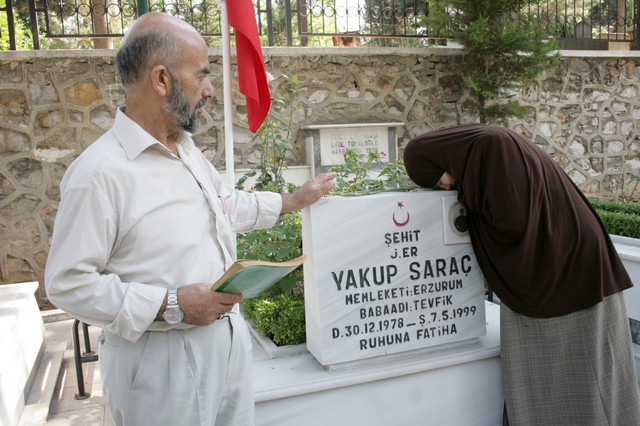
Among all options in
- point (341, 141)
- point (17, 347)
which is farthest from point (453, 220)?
point (341, 141)

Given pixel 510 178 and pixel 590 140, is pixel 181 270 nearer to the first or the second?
pixel 510 178

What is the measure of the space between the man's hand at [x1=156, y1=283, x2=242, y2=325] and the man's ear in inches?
22.0

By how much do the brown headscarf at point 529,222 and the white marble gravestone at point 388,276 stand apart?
190 mm

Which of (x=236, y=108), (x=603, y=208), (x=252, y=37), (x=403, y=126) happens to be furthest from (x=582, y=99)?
(x=252, y=37)

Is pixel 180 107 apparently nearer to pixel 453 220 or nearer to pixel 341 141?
pixel 453 220

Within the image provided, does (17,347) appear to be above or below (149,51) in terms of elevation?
below

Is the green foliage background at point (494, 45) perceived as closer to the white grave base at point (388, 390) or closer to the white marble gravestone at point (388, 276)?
the white marble gravestone at point (388, 276)

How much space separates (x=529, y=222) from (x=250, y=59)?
1.70 metres

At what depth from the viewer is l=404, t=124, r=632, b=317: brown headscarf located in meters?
2.13

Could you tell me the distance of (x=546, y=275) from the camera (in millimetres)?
2199

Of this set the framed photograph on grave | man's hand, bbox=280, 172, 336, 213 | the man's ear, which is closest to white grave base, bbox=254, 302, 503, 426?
the framed photograph on grave

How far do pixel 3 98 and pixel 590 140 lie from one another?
6.90m

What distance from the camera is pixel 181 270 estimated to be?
5.30 ft

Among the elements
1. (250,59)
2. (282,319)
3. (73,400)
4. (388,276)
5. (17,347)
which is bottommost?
(73,400)
